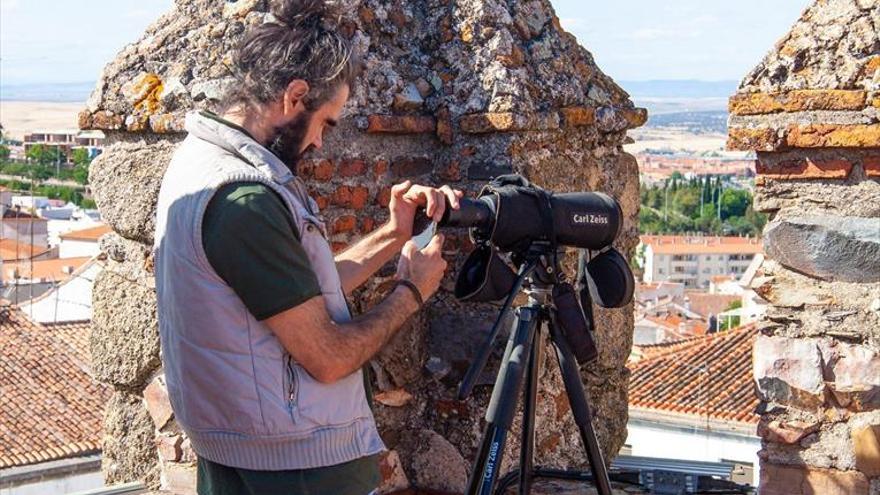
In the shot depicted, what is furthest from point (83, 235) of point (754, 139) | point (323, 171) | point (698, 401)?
point (754, 139)

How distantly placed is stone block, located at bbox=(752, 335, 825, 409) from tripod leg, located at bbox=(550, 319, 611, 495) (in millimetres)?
698

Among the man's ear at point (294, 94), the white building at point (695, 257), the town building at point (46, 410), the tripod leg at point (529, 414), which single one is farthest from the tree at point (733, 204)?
the man's ear at point (294, 94)

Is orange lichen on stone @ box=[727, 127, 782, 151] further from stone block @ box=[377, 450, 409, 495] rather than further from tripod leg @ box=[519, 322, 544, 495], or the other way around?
stone block @ box=[377, 450, 409, 495]

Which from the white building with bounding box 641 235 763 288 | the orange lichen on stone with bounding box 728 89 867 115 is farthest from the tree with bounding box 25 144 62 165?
the orange lichen on stone with bounding box 728 89 867 115

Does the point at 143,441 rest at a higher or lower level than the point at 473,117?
lower

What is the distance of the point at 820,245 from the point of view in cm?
313

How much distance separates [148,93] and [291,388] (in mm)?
1298

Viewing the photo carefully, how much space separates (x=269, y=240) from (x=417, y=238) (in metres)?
0.67

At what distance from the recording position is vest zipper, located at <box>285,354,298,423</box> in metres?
2.17

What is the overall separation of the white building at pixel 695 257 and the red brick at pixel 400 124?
207ft

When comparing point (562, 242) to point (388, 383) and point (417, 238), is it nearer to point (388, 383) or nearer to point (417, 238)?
point (417, 238)

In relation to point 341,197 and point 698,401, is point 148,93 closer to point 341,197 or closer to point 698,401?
point 341,197

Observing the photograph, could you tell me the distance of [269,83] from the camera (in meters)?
2.20

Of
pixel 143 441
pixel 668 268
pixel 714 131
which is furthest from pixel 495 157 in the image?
pixel 714 131
